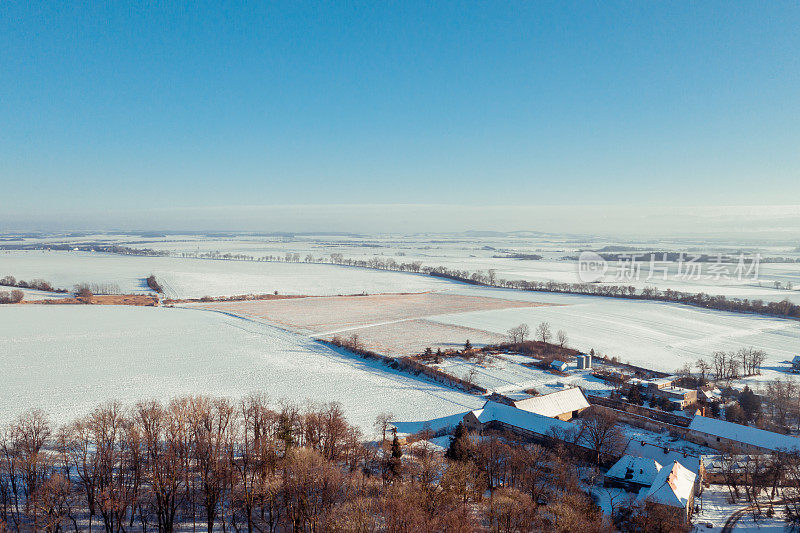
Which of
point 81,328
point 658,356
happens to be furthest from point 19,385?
point 658,356

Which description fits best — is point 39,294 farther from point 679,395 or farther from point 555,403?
point 679,395

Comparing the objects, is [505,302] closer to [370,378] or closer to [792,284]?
[370,378]

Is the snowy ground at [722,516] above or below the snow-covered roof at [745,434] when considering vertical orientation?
below

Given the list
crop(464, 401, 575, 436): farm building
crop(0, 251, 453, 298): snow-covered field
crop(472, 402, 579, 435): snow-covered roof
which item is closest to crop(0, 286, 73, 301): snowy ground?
crop(0, 251, 453, 298): snow-covered field

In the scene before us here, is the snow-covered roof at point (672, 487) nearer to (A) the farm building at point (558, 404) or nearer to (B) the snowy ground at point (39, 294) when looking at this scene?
(A) the farm building at point (558, 404)

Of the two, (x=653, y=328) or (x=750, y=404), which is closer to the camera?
(x=750, y=404)

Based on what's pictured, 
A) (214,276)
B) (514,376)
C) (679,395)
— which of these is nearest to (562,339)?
(514,376)

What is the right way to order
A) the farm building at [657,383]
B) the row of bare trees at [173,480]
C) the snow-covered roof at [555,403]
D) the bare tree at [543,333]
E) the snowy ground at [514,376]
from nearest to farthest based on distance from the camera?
the row of bare trees at [173,480] < the snow-covered roof at [555,403] < the farm building at [657,383] < the snowy ground at [514,376] < the bare tree at [543,333]

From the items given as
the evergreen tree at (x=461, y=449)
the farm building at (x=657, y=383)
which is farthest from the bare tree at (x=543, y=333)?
the evergreen tree at (x=461, y=449)
